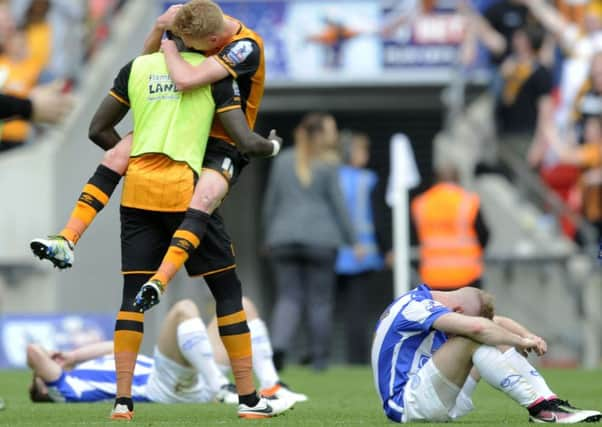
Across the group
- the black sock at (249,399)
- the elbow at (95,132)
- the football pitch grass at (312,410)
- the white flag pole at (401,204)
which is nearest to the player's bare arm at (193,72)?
the elbow at (95,132)

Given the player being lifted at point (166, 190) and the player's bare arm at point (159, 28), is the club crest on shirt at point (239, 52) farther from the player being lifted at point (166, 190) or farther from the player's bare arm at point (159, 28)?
the player's bare arm at point (159, 28)

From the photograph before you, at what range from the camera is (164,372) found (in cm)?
1002

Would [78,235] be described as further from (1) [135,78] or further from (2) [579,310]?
(2) [579,310]

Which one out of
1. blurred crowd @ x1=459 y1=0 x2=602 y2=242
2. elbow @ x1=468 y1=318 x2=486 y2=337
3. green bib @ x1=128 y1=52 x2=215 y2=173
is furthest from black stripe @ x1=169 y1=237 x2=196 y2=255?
blurred crowd @ x1=459 y1=0 x2=602 y2=242

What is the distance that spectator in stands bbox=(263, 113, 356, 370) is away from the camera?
14977 millimetres

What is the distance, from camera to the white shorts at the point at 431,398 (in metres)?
7.85

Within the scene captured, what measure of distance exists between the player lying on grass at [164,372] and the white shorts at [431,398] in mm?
1915

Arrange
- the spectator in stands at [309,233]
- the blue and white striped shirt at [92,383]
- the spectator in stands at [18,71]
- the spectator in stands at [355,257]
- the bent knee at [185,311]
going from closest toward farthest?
the bent knee at [185,311]
the blue and white striped shirt at [92,383]
the spectator in stands at [309,233]
the spectator in stands at [355,257]
the spectator in stands at [18,71]

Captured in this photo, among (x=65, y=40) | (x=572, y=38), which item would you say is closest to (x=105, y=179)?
(x=65, y=40)

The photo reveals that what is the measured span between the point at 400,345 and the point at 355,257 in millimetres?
8097

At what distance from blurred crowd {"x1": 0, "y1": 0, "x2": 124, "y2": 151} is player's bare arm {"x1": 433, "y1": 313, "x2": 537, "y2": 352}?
38.6 feet

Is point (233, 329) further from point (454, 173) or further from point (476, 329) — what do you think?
point (454, 173)

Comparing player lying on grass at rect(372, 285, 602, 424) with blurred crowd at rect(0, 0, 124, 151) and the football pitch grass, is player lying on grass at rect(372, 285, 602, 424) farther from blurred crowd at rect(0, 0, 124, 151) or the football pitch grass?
blurred crowd at rect(0, 0, 124, 151)

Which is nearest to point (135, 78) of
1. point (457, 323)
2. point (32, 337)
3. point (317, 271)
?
point (457, 323)
